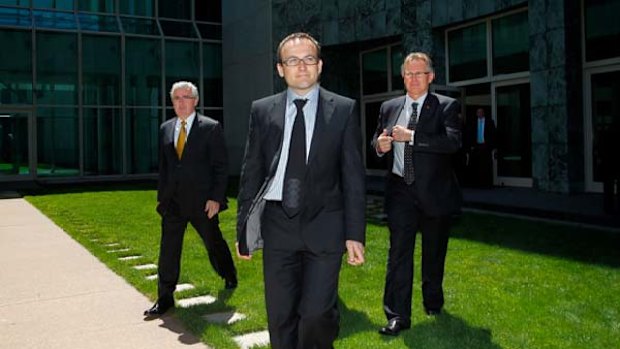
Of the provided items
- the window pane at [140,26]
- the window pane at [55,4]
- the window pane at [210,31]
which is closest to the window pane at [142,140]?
the window pane at [140,26]

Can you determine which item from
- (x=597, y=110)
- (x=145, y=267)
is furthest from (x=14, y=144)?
(x=597, y=110)

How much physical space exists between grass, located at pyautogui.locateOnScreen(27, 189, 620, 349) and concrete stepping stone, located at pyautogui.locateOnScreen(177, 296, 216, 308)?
0.08 metres

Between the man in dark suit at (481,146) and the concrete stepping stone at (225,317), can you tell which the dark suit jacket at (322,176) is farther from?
the man in dark suit at (481,146)

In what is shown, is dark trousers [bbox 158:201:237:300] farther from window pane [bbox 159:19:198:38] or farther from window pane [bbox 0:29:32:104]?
window pane [bbox 159:19:198:38]

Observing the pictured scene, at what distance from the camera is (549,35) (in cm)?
1197

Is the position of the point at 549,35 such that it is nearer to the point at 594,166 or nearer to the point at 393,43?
the point at 594,166

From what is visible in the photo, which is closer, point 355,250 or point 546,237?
point 355,250

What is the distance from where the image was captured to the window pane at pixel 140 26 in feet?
71.3

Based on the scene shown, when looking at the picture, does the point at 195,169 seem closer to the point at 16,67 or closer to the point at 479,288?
the point at 479,288

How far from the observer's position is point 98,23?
69.9ft

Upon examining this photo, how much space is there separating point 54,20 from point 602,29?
17.6 meters

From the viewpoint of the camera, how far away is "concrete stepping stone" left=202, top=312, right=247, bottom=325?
4.46 meters

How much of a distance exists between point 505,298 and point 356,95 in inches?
575

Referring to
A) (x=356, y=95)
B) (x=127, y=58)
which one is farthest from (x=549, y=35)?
(x=127, y=58)
